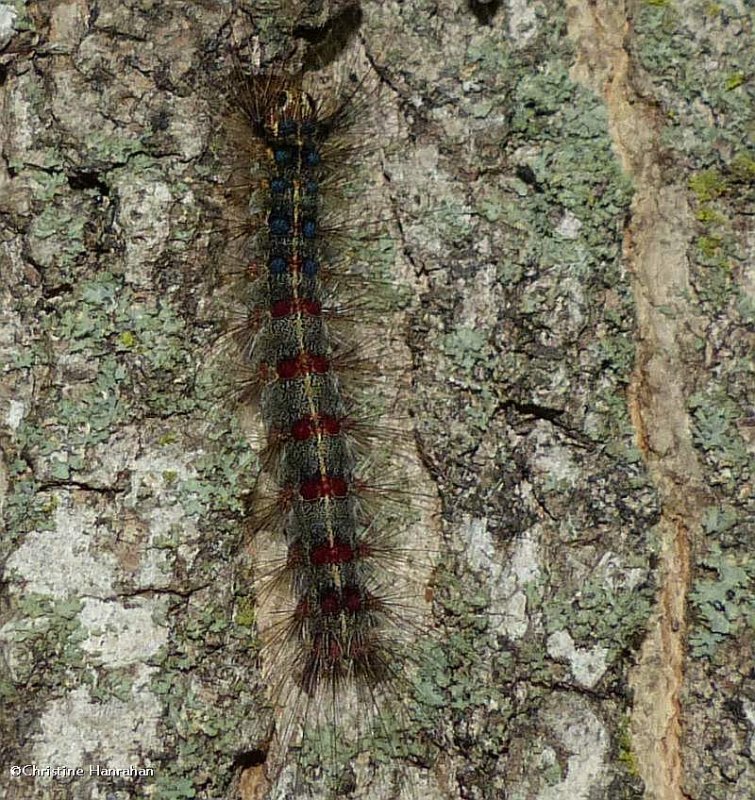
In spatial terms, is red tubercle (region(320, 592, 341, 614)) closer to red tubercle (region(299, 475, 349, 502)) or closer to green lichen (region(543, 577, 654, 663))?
red tubercle (region(299, 475, 349, 502))

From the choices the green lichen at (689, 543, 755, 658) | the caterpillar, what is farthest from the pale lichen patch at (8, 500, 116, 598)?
the green lichen at (689, 543, 755, 658)

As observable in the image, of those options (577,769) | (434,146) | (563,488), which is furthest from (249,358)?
(577,769)

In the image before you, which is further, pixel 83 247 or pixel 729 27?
pixel 83 247

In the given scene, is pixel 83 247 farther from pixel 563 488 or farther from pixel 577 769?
pixel 577 769

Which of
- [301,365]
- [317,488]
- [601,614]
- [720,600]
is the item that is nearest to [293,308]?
[301,365]

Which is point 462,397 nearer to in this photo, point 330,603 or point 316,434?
point 316,434

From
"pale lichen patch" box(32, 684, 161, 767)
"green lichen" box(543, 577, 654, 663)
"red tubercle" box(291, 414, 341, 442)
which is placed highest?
"red tubercle" box(291, 414, 341, 442)
